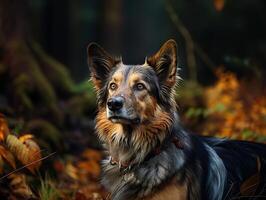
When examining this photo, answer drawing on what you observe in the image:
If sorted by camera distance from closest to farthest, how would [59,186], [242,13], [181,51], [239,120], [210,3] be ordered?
[59,186]
[239,120]
[242,13]
[210,3]
[181,51]

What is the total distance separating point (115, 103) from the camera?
618cm

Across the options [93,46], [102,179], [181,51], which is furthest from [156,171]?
[181,51]

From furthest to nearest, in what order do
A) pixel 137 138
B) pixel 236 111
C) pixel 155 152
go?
pixel 236 111 < pixel 137 138 < pixel 155 152

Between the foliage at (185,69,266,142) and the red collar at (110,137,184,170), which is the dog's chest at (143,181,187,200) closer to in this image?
the red collar at (110,137,184,170)

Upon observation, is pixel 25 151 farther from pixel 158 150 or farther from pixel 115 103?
pixel 158 150

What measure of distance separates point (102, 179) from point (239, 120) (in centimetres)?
453

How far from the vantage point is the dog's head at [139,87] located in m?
6.28

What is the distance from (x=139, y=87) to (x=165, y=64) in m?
0.42

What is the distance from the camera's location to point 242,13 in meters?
19.8

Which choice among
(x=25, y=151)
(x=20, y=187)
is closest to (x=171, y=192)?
(x=25, y=151)

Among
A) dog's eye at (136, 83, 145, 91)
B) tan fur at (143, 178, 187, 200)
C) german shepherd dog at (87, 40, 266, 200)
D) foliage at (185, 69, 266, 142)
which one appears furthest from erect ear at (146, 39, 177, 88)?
foliage at (185, 69, 266, 142)

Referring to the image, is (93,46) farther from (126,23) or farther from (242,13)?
(126,23)

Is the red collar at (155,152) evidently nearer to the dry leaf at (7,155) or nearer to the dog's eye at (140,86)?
the dog's eye at (140,86)

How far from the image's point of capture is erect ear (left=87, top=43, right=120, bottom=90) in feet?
22.6
